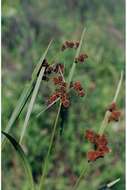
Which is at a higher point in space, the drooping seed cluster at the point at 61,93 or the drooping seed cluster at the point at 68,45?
the drooping seed cluster at the point at 68,45

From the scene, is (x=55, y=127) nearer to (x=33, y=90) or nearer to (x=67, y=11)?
(x=33, y=90)

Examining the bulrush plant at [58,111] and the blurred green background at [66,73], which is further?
the blurred green background at [66,73]

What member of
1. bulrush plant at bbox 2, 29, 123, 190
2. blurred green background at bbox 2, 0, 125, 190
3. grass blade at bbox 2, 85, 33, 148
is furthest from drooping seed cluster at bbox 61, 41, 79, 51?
blurred green background at bbox 2, 0, 125, 190

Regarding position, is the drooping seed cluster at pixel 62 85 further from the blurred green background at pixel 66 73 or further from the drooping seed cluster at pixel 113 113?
the blurred green background at pixel 66 73

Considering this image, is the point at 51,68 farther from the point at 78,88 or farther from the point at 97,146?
the point at 97,146

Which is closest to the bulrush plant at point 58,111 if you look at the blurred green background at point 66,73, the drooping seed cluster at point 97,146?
the drooping seed cluster at point 97,146

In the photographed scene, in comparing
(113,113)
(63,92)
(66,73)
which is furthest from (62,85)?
(66,73)

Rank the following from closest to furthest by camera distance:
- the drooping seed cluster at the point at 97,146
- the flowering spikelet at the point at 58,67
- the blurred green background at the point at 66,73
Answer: the drooping seed cluster at the point at 97,146
the flowering spikelet at the point at 58,67
the blurred green background at the point at 66,73

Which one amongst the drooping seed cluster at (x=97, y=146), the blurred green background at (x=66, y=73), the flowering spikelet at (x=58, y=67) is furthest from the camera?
the blurred green background at (x=66, y=73)

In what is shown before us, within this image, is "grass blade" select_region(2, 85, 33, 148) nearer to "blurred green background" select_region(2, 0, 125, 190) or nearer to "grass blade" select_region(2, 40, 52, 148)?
"grass blade" select_region(2, 40, 52, 148)
